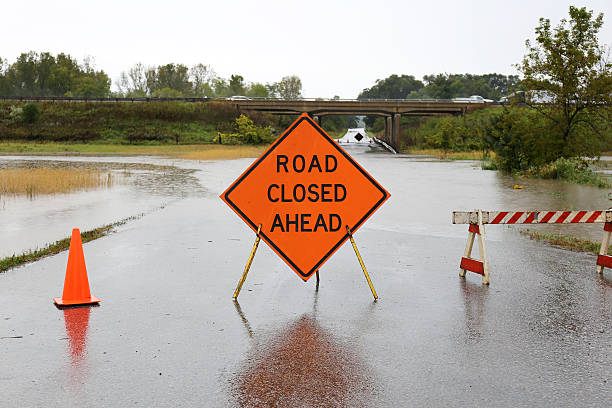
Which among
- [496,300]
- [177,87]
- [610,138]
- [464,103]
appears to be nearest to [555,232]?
[496,300]

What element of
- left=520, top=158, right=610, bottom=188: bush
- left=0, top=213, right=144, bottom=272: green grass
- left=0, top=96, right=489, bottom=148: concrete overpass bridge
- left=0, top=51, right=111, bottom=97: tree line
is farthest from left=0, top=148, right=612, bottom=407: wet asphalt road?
left=0, top=51, right=111, bottom=97: tree line

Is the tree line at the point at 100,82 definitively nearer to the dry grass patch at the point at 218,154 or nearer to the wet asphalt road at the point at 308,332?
the dry grass patch at the point at 218,154

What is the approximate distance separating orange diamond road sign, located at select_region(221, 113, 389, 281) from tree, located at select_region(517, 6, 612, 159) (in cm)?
2370

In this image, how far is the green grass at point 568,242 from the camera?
1113 centimetres

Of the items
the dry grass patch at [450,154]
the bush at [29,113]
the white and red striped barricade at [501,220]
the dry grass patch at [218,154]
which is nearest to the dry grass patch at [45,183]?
the white and red striped barricade at [501,220]

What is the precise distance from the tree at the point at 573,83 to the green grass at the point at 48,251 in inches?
896

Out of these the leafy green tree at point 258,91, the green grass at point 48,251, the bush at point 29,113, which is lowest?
the green grass at point 48,251

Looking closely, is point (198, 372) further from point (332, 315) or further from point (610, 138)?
point (610, 138)

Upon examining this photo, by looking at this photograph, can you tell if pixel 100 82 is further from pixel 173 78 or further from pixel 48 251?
pixel 48 251

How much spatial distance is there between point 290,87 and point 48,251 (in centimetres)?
16397

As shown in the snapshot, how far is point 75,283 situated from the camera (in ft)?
24.1

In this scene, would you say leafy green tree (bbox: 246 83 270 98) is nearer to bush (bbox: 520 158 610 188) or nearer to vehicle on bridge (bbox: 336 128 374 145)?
vehicle on bridge (bbox: 336 128 374 145)

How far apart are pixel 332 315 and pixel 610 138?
26474 mm

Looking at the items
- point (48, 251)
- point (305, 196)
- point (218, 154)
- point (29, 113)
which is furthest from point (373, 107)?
point (305, 196)
